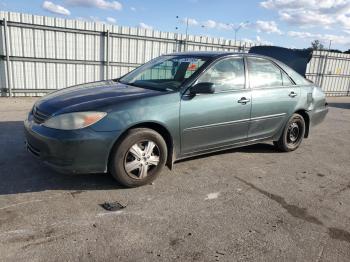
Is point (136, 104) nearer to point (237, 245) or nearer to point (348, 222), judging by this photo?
point (237, 245)

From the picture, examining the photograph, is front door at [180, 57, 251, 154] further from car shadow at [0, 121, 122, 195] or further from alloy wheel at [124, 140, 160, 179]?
car shadow at [0, 121, 122, 195]

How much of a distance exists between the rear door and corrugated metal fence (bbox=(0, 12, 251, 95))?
7.70m

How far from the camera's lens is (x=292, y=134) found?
5.83 m

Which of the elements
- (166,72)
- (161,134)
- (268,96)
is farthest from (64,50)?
(161,134)

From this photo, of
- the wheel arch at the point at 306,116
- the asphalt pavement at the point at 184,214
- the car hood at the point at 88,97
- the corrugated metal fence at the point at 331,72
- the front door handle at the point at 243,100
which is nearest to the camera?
the asphalt pavement at the point at 184,214

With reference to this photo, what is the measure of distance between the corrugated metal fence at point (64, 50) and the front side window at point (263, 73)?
7.66 metres

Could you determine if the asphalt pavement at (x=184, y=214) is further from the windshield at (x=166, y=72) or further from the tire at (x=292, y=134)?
the windshield at (x=166, y=72)

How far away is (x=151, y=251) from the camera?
2.74 m

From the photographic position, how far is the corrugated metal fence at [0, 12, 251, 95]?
1011 cm

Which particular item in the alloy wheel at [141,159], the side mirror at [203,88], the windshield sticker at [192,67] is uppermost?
the windshield sticker at [192,67]

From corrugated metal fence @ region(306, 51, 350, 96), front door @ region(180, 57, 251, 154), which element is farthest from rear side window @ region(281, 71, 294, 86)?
corrugated metal fence @ region(306, 51, 350, 96)

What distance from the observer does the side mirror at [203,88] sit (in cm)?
412

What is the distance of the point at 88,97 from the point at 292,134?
3651mm

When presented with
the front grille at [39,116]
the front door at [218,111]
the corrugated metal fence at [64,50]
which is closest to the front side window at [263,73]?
the front door at [218,111]
